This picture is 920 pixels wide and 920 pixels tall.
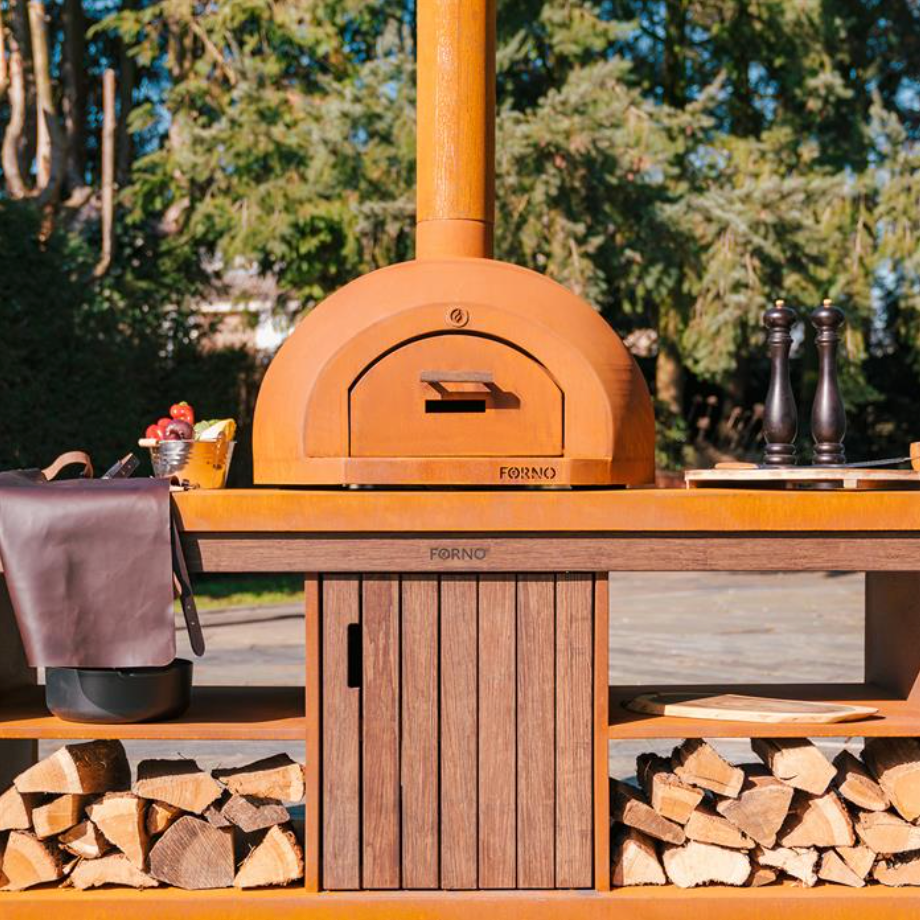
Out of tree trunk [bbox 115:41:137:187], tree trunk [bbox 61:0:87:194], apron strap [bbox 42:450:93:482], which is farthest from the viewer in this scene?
tree trunk [bbox 61:0:87:194]

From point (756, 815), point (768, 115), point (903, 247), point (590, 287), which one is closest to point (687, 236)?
point (590, 287)

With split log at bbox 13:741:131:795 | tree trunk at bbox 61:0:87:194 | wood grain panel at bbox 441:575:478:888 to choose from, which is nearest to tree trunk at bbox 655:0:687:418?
tree trunk at bbox 61:0:87:194

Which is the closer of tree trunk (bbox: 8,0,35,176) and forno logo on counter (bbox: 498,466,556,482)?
forno logo on counter (bbox: 498,466,556,482)

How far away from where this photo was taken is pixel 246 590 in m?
11.7

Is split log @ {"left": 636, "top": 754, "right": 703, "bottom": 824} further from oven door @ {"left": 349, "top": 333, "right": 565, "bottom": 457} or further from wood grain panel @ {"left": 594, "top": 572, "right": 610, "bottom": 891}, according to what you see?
oven door @ {"left": 349, "top": 333, "right": 565, "bottom": 457}

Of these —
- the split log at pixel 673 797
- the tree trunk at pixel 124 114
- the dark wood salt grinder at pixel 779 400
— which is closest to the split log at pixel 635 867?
the split log at pixel 673 797

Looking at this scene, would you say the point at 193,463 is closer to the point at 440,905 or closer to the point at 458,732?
the point at 458,732

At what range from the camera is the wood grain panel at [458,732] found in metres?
3.32

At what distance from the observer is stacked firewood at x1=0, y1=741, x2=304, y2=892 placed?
132 inches

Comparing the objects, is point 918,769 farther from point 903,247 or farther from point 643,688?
point 903,247

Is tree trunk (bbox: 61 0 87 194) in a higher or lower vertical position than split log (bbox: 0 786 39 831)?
higher

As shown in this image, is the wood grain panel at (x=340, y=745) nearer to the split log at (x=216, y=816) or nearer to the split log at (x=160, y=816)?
the split log at (x=216, y=816)

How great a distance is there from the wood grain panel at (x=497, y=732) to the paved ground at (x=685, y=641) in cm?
193

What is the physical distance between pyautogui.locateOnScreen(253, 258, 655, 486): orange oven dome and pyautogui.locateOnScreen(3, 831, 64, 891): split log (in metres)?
1.11
